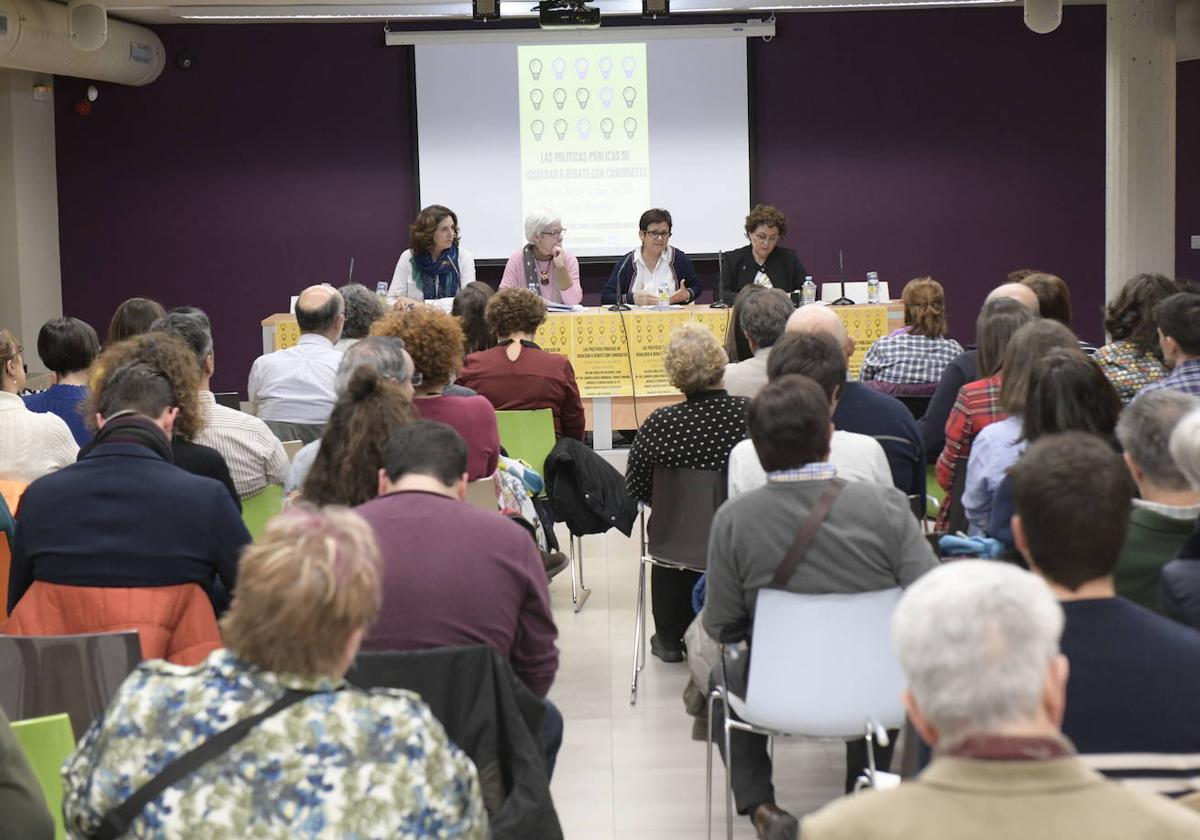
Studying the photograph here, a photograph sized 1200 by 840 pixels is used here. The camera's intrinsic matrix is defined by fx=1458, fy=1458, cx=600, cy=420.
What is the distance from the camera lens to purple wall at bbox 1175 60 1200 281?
12.5 metres

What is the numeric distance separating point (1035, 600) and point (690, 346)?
3.08 m

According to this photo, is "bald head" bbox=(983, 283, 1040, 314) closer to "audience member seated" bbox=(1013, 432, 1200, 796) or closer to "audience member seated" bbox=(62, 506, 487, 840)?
"audience member seated" bbox=(1013, 432, 1200, 796)

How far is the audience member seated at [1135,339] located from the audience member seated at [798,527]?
85.7 inches

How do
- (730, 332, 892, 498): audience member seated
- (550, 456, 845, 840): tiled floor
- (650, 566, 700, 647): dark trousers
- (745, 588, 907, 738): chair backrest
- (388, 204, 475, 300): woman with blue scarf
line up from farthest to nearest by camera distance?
(388, 204, 475, 300): woman with blue scarf
(650, 566, 700, 647): dark trousers
(550, 456, 845, 840): tiled floor
(730, 332, 892, 498): audience member seated
(745, 588, 907, 738): chair backrest

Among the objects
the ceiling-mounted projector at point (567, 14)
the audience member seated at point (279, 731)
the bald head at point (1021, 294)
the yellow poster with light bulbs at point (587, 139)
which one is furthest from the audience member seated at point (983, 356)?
the yellow poster with light bulbs at point (587, 139)

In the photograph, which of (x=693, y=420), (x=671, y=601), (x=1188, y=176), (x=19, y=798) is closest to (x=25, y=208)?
(x=671, y=601)

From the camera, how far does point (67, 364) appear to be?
5.21 meters

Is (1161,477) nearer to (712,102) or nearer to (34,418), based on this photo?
(34,418)

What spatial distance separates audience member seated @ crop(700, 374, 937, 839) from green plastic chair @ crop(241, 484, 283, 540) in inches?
72.2

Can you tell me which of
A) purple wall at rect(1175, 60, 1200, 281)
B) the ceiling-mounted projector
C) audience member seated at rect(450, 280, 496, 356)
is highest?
the ceiling-mounted projector

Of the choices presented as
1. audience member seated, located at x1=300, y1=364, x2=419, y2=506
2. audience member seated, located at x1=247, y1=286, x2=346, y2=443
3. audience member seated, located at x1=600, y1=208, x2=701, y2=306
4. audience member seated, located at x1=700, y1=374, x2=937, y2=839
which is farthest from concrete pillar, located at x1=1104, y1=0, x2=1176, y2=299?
audience member seated, located at x1=300, y1=364, x2=419, y2=506

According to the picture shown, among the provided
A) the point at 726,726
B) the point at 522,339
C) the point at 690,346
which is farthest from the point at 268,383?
the point at 726,726

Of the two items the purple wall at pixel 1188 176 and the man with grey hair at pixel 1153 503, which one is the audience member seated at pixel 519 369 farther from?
the purple wall at pixel 1188 176

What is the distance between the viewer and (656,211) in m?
8.77
